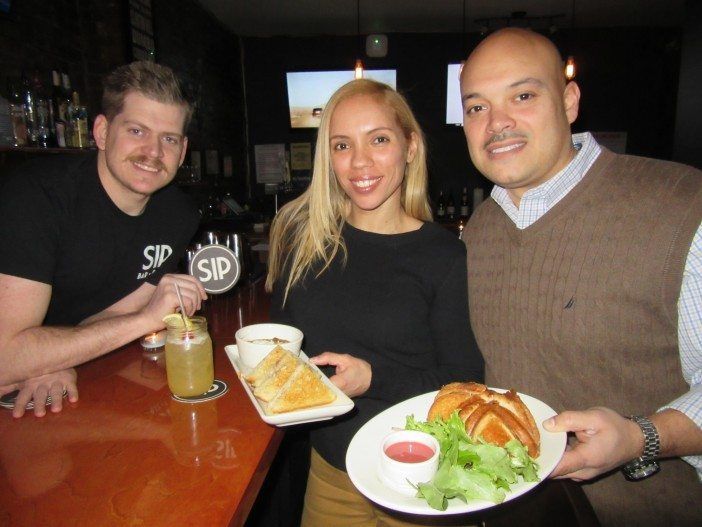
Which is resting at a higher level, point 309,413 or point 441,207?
point 441,207

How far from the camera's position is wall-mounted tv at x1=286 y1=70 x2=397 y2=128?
7613 mm

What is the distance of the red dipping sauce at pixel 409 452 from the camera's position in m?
1.15

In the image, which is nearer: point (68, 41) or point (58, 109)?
point (58, 109)

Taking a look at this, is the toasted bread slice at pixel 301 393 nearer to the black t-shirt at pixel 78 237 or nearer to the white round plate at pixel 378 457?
the white round plate at pixel 378 457

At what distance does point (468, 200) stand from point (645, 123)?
306 centimetres

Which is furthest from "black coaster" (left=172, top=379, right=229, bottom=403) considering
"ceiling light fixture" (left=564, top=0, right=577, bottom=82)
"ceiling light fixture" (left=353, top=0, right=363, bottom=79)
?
"ceiling light fixture" (left=564, top=0, right=577, bottom=82)

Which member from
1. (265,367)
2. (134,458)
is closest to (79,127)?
(265,367)

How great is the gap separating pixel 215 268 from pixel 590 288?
1389mm

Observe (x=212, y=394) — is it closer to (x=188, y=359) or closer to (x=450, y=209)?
(x=188, y=359)

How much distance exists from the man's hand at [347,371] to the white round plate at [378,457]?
19cm

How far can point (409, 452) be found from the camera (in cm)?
118

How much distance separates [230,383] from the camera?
1634mm

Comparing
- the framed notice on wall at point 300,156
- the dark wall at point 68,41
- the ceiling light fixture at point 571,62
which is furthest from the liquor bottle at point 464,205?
the dark wall at point 68,41

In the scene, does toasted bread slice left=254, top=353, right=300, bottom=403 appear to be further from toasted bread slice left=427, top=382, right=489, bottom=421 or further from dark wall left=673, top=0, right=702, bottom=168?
dark wall left=673, top=0, right=702, bottom=168
